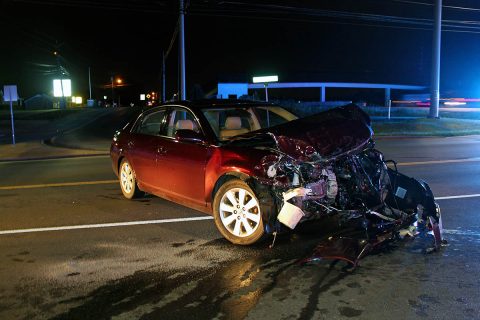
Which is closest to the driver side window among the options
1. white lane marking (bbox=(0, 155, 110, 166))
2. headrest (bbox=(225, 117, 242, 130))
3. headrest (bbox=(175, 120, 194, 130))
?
headrest (bbox=(175, 120, 194, 130))

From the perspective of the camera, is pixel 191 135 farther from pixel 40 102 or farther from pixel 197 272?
pixel 40 102

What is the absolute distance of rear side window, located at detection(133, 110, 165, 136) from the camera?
25.4 ft

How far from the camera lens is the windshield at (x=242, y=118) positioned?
A: 273 inches

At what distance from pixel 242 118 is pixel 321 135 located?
2060 mm

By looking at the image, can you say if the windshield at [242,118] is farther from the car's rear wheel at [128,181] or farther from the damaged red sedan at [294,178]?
the car's rear wheel at [128,181]

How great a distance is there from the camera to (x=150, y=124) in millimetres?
8039

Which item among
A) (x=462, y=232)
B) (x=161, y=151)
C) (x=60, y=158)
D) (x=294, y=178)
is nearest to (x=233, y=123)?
(x=161, y=151)

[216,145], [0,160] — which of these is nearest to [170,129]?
[216,145]

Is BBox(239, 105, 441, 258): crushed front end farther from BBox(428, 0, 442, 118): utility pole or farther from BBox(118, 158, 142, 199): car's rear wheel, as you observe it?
BBox(428, 0, 442, 118): utility pole

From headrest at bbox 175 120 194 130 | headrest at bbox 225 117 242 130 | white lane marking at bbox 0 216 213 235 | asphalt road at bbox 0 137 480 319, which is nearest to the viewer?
asphalt road at bbox 0 137 480 319

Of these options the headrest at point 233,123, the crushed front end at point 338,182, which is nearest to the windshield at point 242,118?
the headrest at point 233,123

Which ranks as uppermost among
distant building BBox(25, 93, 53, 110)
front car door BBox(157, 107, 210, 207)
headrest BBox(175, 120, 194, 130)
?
distant building BBox(25, 93, 53, 110)

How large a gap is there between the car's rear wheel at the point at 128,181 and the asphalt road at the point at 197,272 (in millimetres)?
399

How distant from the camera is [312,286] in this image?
4426 mm
